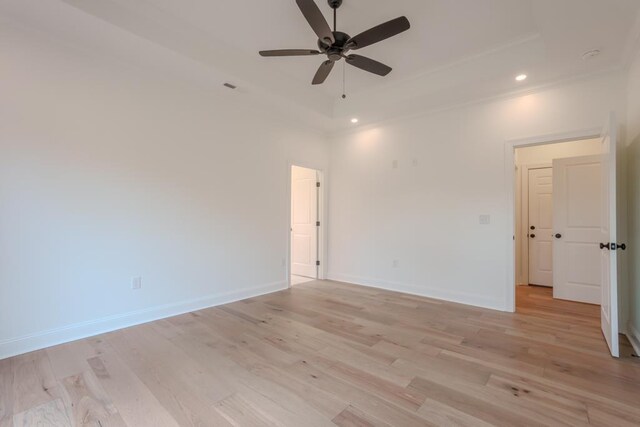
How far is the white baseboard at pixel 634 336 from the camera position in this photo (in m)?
2.64

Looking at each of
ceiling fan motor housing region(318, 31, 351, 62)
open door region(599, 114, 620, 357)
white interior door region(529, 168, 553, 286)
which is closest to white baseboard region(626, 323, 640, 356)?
open door region(599, 114, 620, 357)

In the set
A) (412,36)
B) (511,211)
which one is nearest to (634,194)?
(511,211)

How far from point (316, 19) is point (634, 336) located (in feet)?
13.0

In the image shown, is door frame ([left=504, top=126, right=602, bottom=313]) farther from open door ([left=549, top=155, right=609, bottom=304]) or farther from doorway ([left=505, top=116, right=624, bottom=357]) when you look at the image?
open door ([left=549, top=155, right=609, bottom=304])

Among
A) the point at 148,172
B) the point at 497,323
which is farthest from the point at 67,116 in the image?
the point at 497,323

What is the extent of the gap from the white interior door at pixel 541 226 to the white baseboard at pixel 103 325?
4.83 m

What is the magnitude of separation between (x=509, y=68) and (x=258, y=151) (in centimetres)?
329

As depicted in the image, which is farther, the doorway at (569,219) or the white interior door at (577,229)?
the white interior door at (577,229)

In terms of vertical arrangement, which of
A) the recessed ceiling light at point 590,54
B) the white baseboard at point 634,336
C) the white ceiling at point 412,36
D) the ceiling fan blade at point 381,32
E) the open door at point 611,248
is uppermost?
the white ceiling at point 412,36

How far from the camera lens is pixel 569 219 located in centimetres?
433

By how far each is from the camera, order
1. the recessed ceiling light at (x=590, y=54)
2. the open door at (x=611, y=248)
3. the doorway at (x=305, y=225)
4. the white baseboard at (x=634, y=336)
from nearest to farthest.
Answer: the open door at (x=611, y=248), the white baseboard at (x=634, y=336), the recessed ceiling light at (x=590, y=54), the doorway at (x=305, y=225)

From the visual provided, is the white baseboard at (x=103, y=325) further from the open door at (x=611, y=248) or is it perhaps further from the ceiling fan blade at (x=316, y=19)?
the open door at (x=611, y=248)

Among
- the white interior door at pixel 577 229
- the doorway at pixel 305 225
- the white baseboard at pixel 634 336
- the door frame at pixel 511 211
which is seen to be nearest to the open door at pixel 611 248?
the white baseboard at pixel 634 336

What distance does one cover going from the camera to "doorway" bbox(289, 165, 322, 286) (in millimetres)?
5648
